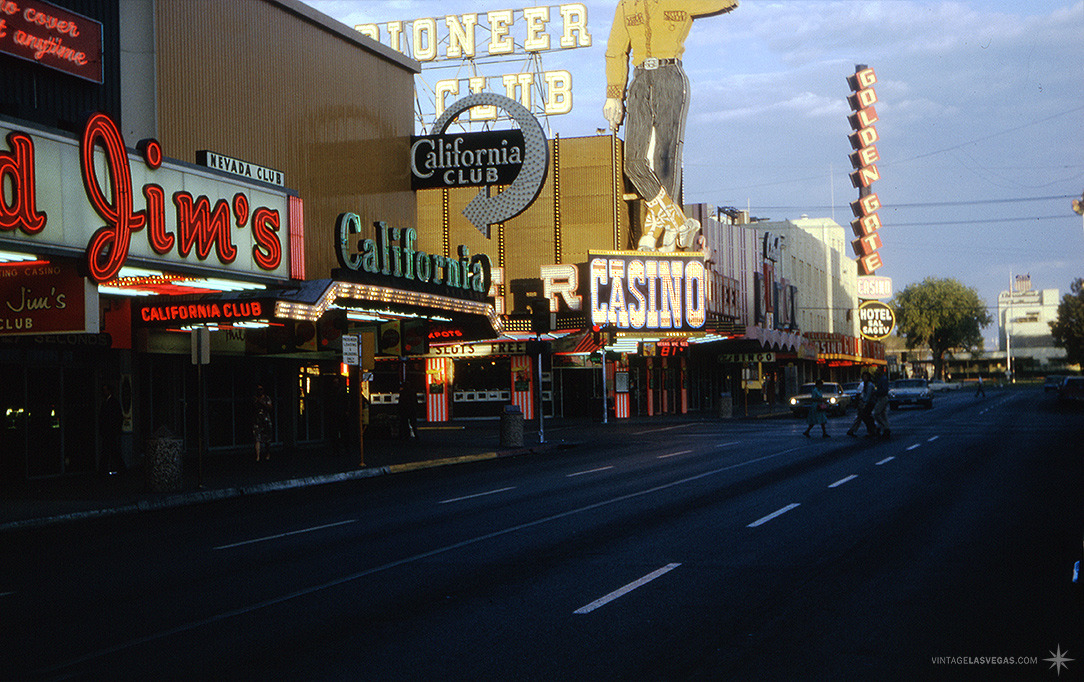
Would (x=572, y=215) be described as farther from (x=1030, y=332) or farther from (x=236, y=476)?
(x=1030, y=332)

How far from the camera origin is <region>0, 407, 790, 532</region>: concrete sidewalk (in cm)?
1669

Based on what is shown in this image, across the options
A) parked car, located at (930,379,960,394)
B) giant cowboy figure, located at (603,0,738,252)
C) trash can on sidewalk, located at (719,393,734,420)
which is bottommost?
parked car, located at (930,379,960,394)

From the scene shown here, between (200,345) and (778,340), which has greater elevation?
(778,340)

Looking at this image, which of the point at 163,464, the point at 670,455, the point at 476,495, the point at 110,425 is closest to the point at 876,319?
the point at 670,455

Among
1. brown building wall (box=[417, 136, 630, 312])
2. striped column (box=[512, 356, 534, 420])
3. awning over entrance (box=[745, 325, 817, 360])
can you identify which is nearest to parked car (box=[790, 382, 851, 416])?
awning over entrance (box=[745, 325, 817, 360])

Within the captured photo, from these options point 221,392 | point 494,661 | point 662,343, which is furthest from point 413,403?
point 494,661

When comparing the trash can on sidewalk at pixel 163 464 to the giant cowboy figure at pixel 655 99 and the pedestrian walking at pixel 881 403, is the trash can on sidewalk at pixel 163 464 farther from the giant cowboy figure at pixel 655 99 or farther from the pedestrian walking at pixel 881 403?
the giant cowboy figure at pixel 655 99

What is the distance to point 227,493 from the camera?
19.1m

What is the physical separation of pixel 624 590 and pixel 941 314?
118 m

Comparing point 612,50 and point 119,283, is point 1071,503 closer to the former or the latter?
point 119,283

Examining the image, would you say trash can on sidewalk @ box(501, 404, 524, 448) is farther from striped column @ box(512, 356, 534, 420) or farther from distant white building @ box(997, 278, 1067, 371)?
distant white building @ box(997, 278, 1067, 371)

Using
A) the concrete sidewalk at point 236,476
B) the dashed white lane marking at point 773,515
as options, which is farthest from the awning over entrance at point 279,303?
the dashed white lane marking at point 773,515

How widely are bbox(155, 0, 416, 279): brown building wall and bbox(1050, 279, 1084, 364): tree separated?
7278 cm

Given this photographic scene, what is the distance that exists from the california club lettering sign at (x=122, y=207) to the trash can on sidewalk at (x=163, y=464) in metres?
2.97
